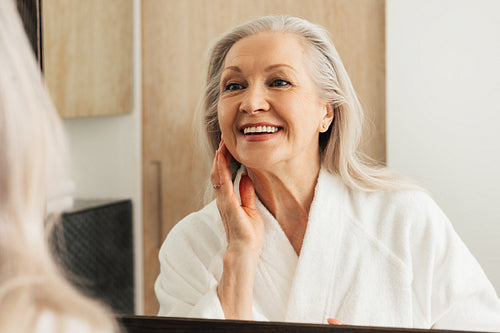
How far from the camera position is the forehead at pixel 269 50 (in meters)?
0.60

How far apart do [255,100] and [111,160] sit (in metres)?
0.22

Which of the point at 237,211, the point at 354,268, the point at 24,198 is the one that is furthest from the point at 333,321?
the point at 24,198

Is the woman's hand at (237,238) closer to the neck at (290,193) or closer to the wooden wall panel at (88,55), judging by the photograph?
the neck at (290,193)

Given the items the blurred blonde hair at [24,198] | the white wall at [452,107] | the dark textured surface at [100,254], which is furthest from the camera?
the dark textured surface at [100,254]

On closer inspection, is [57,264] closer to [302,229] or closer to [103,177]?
[103,177]

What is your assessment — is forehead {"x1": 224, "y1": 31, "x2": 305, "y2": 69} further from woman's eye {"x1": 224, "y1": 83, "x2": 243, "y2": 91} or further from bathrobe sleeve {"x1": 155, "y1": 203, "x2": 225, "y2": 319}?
bathrobe sleeve {"x1": 155, "y1": 203, "x2": 225, "y2": 319}

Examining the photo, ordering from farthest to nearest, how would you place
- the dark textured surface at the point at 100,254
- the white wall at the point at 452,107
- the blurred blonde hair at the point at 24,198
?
the dark textured surface at the point at 100,254
the white wall at the point at 452,107
the blurred blonde hair at the point at 24,198

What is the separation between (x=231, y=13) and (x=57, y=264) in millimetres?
418

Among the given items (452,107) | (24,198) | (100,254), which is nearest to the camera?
(24,198)

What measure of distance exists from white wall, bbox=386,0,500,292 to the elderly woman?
0.03 metres

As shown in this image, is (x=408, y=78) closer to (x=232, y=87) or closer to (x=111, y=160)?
(x=232, y=87)

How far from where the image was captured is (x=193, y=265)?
646mm

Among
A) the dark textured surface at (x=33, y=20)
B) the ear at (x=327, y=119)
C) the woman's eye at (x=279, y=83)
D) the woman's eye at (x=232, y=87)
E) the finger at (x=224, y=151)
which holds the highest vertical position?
the dark textured surface at (x=33, y=20)

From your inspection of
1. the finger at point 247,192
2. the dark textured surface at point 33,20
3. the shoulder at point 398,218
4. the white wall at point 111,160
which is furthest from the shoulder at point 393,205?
the dark textured surface at point 33,20
